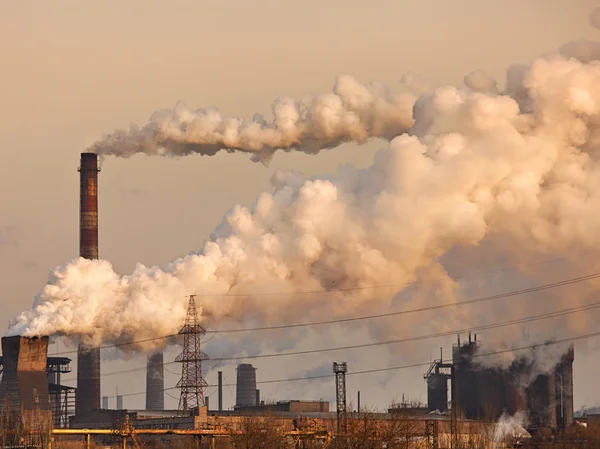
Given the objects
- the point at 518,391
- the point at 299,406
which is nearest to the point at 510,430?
the point at 518,391

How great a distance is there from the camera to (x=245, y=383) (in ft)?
563

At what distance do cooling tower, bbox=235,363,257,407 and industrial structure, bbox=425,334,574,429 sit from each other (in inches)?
2190

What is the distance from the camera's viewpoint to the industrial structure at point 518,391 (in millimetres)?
111812

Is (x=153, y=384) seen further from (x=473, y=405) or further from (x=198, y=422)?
(x=198, y=422)

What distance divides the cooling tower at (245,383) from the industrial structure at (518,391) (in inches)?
2190

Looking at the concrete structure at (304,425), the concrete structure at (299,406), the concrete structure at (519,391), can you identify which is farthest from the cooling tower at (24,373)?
the concrete structure at (519,391)

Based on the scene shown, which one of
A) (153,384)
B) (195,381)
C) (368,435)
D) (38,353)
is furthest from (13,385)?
(153,384)

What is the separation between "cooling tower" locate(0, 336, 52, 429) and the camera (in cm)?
9212

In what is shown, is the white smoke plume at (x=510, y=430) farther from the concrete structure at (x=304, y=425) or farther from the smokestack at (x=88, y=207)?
the smokestack at (x=88, y=207)

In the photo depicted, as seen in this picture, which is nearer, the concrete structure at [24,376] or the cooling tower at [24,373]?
the concrete structure at [24,376]

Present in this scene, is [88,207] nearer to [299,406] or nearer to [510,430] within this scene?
[299,406]

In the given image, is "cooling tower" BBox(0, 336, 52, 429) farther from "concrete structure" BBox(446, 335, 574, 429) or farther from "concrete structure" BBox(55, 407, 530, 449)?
"concrete structure" BBox(446, 335, 574, 429)

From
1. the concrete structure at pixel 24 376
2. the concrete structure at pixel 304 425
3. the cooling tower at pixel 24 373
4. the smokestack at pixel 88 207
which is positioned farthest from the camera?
the smokestack at pixel 88 207

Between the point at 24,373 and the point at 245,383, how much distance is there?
80312 mm
